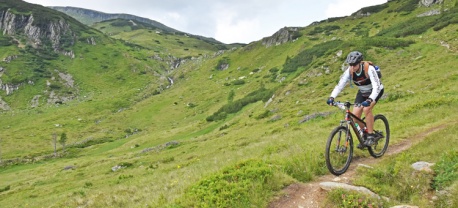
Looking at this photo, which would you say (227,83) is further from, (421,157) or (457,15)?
(421,157)

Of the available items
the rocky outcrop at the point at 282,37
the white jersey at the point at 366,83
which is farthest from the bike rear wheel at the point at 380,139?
the rocky outcrop at the point at 282,37

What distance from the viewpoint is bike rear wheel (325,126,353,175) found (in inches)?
407

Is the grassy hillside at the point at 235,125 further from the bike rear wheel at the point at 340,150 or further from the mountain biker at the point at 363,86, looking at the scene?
the mountain biker at the point at 363,86

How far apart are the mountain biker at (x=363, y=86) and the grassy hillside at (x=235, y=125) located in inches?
61.7

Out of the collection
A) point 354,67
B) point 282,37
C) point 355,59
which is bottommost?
point 354,67

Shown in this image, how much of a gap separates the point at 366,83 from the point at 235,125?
40365 millimetres

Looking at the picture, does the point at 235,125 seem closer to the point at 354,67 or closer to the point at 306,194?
the point at 354,67

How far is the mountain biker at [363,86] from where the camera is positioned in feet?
34.9

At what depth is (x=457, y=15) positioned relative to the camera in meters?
63.0

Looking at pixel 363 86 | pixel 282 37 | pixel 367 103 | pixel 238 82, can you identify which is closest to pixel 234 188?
pixel 367 103

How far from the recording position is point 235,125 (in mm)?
51344

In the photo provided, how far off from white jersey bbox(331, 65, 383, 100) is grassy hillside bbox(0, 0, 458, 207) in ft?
7.84

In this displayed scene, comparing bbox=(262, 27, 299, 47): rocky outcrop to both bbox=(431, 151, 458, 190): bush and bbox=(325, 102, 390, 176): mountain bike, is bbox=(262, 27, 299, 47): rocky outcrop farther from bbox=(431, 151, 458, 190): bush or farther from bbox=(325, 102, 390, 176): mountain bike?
bbox=(431, 151, 458, 190): bush

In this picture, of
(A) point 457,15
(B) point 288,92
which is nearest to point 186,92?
(B) point 288,92
